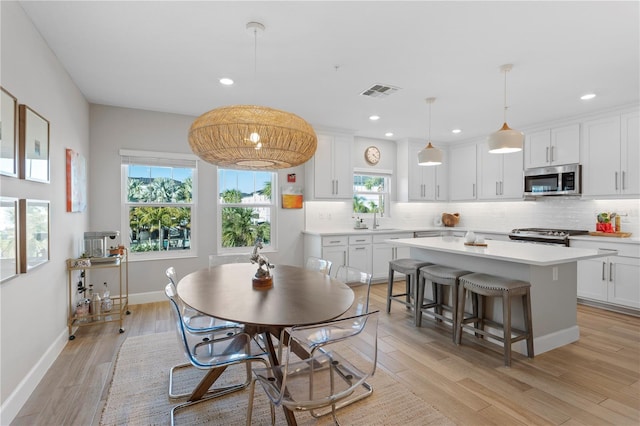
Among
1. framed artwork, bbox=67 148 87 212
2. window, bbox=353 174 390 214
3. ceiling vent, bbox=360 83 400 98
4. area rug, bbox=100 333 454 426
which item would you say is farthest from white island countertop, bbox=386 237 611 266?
framed artwork, bbox=67 148 87 212

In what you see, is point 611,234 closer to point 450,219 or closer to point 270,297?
point 450,219

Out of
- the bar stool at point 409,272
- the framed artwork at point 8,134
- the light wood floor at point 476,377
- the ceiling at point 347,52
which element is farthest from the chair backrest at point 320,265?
the framed artwork at point 8,134

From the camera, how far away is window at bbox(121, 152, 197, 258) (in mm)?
4410

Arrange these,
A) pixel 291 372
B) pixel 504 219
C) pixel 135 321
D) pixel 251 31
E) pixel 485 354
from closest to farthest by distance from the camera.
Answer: pixel 291 372 → pixel 251 31 → pixel 485 354 → pixel 135 321 → pixel 504 219

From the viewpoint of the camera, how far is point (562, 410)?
2119 millimetres

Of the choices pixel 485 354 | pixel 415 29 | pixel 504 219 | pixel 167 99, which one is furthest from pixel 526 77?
pixel 167 99

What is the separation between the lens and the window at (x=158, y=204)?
441 cm

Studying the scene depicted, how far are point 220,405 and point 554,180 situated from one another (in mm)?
5322

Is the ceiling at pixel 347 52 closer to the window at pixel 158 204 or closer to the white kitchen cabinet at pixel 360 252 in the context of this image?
the window at pixel 158 204

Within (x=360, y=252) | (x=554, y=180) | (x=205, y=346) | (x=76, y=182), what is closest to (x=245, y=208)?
(x=360, y=252)

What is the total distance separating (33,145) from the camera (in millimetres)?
2377

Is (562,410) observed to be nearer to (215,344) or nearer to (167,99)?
(215,344)

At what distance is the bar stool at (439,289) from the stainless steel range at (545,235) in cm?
208

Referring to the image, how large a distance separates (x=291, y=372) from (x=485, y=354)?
2065mm
